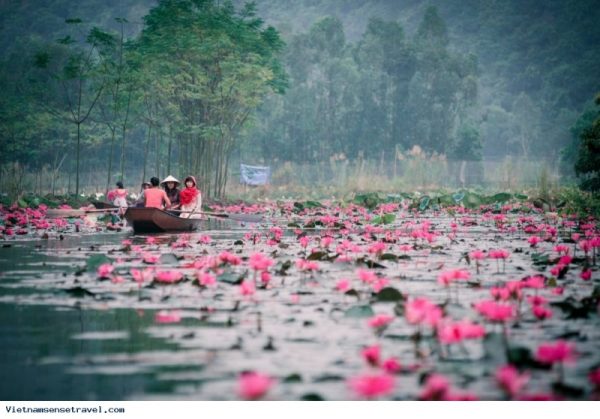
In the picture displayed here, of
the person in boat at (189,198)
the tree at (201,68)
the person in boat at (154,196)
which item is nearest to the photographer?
the person in boat at (154,196)

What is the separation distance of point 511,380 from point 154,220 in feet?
38.6

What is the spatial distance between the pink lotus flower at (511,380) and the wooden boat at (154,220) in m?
11.0

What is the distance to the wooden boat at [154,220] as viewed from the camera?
15.0 m

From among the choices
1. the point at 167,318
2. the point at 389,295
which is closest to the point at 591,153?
the point at 389,295

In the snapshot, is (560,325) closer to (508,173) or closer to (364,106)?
(508,173)

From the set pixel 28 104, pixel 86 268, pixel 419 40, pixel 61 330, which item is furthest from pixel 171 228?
pixel 419 40

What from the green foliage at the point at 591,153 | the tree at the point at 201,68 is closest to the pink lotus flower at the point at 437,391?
the green foliage at the point at 591,153

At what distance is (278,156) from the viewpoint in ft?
208

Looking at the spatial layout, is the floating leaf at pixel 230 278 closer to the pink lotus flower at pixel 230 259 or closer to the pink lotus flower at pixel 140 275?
the pink lotus flower at pixel 230 259

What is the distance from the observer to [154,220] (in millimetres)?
15273

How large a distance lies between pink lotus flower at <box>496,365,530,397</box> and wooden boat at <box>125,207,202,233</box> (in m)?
11.0

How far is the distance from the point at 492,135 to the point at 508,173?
4427cm

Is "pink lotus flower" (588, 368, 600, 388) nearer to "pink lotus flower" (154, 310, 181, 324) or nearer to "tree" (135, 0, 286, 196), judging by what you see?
"pink lotus flower" (154, 310, 181, 324)

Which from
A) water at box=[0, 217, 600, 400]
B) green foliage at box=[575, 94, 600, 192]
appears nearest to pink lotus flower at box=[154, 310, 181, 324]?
water at box=[0, 217, 600, 400]
